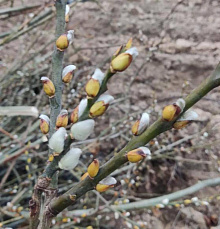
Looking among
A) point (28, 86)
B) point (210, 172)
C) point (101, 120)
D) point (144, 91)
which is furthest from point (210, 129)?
point (28, 86)

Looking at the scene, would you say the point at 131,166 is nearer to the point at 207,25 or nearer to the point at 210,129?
the point at 210,129

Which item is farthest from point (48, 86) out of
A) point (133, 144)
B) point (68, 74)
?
point (133, 144)

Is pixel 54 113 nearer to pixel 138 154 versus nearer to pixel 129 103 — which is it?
pixel 138 154

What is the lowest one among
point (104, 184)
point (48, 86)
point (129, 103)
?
point (129, 103)

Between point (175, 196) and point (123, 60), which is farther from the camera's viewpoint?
point (175, 196)

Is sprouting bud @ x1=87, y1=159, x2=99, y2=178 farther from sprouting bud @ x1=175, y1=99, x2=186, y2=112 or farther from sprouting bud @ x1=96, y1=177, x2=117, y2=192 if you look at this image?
sprouting bud @ x1=175, y1=99, x2=186, y2=112
